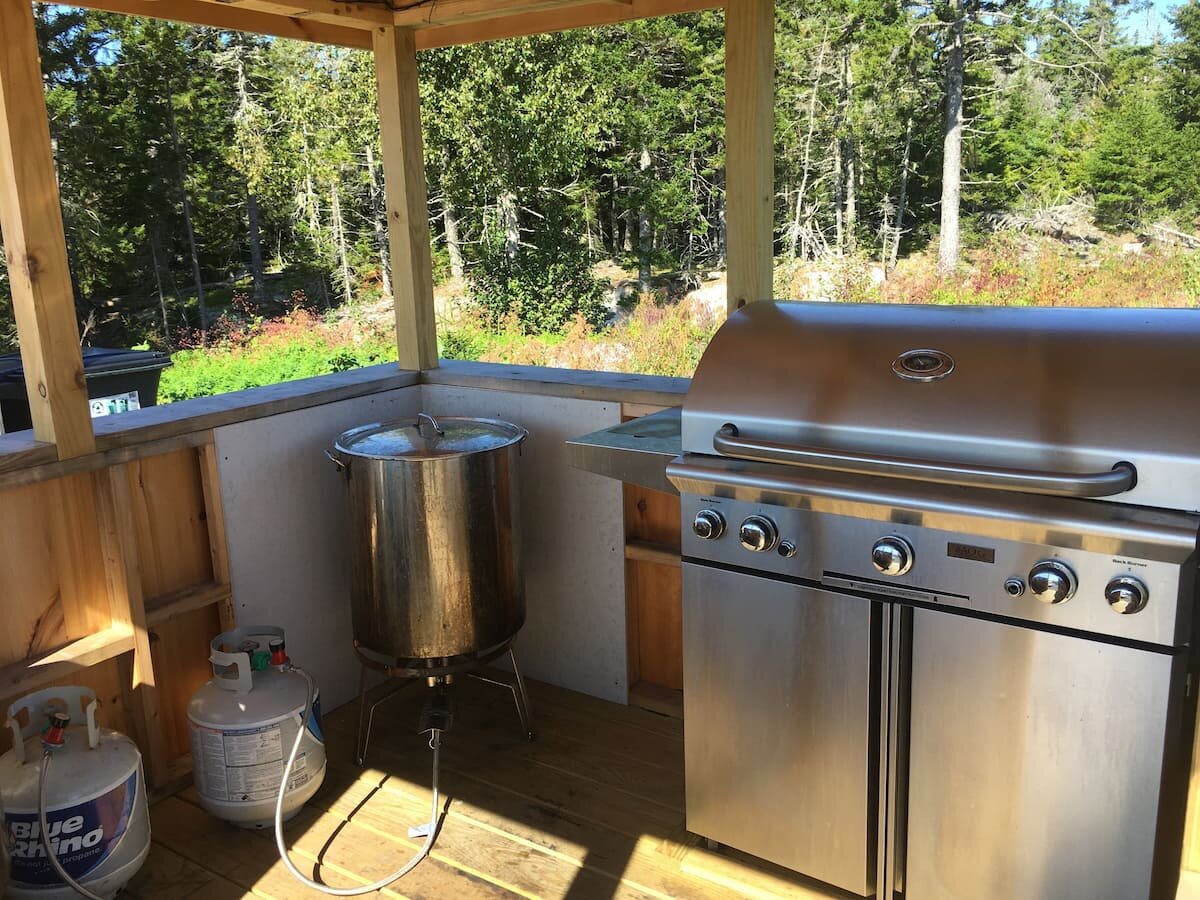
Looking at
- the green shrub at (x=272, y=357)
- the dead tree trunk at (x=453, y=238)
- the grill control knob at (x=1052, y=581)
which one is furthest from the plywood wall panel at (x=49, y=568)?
the dead tree trunk at (x=453, y=238)

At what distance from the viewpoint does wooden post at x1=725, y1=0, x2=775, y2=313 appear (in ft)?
8.48

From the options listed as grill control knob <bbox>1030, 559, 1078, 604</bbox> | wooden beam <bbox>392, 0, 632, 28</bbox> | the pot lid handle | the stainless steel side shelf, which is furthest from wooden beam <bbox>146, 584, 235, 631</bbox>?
grill control knob <bbox>1030, 559, 1078, 604</bbox>

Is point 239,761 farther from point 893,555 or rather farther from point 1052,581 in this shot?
point 1052,581

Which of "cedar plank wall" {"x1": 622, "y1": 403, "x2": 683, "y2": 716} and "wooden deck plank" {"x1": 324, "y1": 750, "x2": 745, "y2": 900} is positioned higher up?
"cedar plank wall" {"x1": 622, "y1": 403, "x2": 683, "y2": 716}

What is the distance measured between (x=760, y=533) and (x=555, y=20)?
1879 mm

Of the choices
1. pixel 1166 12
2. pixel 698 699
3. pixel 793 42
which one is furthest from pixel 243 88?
pixel 698 699

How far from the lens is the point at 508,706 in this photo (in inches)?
129

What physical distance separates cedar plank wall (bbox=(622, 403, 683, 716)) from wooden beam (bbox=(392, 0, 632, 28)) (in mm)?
1230

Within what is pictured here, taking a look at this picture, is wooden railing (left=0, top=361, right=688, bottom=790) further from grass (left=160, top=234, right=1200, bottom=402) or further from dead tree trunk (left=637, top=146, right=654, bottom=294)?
dead tree trunk (left=637, top=146, right=654, bottom=294)

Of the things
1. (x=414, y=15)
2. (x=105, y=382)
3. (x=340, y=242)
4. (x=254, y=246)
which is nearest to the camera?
(x=414, y=15)

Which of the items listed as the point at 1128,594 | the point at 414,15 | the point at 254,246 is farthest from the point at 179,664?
the point at 254,246

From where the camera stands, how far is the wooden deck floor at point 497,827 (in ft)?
7.79

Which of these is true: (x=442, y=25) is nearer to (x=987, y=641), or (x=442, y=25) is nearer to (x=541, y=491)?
(x=541, y=491)

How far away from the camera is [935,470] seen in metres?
1.83
